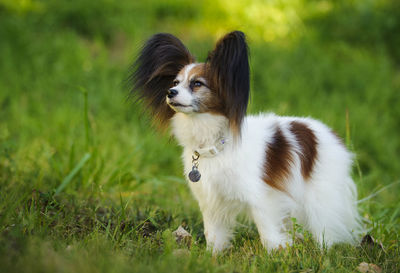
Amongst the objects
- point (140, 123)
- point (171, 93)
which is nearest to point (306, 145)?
point (171, 93)

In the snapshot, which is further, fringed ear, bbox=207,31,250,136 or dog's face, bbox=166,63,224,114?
dog's face, bbox=166,63,224,114

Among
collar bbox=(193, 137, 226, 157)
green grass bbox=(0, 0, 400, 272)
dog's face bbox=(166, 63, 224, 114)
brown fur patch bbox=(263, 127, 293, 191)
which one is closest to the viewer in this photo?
green grass bbox=(0, 0, 400, 272)

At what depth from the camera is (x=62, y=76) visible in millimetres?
6918

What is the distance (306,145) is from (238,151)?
0.69 m

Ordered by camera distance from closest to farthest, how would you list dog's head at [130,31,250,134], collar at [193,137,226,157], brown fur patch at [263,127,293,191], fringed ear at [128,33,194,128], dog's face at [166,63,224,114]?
dog's head at [130,31,250,134]
dog's face at [166,63,224,114]
collar at [193,137,226,157]
brown fur patch at [263,127,293,191]
fringed ear at [128,33,194,128]

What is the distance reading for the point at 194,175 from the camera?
2.96 meters

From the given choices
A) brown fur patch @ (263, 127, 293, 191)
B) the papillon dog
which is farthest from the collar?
brown fur patch @ (263, 127, 293, 191)

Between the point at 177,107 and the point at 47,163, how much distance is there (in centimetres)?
239

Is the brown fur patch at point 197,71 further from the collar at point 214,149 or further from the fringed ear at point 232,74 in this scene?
the collar at point 214,149

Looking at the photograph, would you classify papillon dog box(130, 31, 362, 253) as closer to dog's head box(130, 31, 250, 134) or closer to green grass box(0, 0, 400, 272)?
dog's head box(130, 31, 250, 134)

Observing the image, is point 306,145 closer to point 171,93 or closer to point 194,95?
point 194,95

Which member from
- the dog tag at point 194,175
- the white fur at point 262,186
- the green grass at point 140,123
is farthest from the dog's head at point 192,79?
the dog tag at point 194,175

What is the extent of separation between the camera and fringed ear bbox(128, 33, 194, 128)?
10.4 feet

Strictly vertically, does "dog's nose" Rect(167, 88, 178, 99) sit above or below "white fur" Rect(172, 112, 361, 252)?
above
